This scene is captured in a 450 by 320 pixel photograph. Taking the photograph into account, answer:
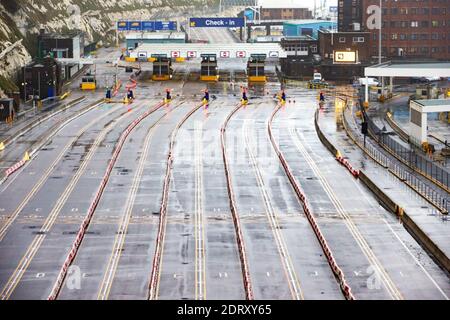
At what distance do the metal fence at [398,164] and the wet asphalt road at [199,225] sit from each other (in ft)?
11.5

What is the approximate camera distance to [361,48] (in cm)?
16125

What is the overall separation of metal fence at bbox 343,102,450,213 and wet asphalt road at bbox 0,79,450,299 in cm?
351

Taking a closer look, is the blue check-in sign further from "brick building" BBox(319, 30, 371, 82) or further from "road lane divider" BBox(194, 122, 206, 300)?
"road lane divider" BBox(194, 122, 206, 300)

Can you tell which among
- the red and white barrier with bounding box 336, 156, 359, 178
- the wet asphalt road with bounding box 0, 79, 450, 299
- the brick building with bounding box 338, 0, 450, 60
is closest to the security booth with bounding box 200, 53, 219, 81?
the brick building with bounding box 338, 0, 450, 60

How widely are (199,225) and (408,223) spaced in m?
12.5

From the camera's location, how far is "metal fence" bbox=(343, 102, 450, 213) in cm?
6738

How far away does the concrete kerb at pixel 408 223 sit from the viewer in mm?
53119

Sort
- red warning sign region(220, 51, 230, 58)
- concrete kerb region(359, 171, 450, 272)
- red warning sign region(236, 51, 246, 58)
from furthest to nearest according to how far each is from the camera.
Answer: red warning sign region(236, 51, 246, 58) → red warning sign region(220, 51, 230, 58) → concrete kerb region(359, 171, 450, 272)

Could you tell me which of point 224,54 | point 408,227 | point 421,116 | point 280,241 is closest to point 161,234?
point 280,241

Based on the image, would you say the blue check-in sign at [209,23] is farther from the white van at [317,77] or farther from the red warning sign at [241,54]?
the white van at [317,77]

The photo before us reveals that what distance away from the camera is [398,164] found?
8281 cm
